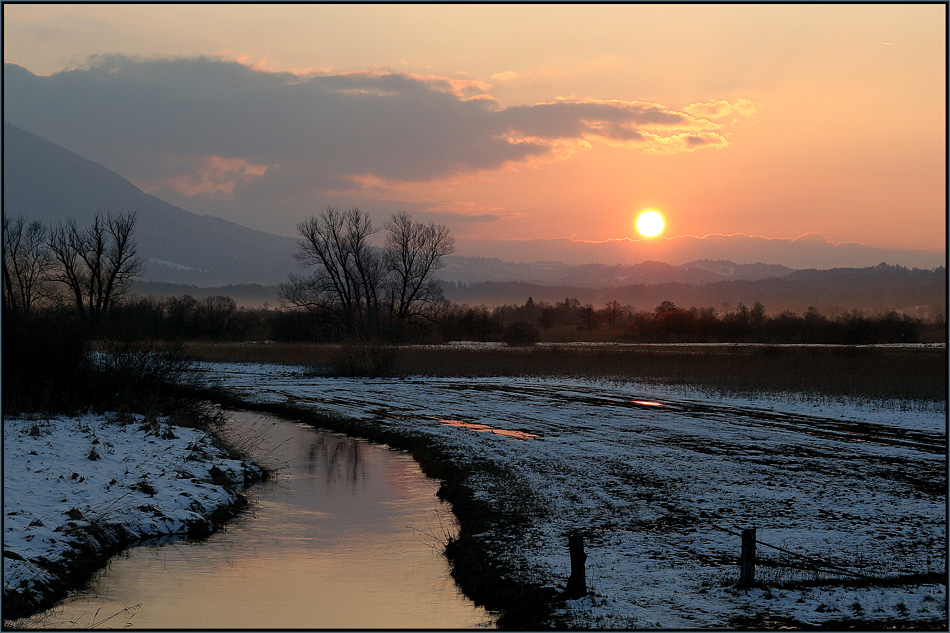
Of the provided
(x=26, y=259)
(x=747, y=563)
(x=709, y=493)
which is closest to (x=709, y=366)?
(x=709, y=493)

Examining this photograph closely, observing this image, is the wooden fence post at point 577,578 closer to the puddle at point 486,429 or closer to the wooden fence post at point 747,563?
the wooden fence post at point 747,563

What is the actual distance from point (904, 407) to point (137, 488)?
27.9 m

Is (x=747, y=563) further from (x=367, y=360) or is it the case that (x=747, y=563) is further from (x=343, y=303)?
(x=343, y=303)

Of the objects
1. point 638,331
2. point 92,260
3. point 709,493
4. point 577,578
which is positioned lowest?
point 709,493

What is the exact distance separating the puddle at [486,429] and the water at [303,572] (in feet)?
21.0

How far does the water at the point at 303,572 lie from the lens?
1046 centimetres

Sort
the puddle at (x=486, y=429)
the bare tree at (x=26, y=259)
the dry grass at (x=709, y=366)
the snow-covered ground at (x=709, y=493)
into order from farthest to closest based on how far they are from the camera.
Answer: the bare tree at (x=26, y=259), the dry grass at (x=709, y=366), the puddle at (x=486, y=429), the snow-covered ground at (x=709, y=493)

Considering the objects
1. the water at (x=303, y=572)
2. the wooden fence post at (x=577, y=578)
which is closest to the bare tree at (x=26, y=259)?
the water at (x=303, y=572)

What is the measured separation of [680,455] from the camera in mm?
20297

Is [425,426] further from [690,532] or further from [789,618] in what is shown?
[789,618]

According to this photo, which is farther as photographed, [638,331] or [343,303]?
[638,331]

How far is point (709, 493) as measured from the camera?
15.7 metres

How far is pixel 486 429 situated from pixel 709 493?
11.4 metres

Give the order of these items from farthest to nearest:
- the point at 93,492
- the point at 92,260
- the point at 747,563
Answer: the point at 92,260
the point at 93,492
the point at 747,563
